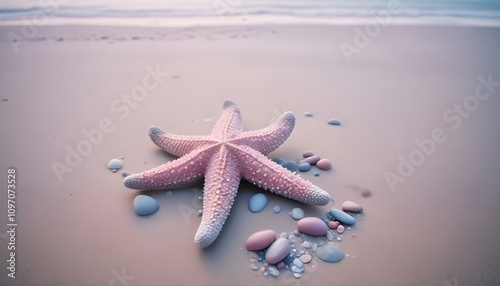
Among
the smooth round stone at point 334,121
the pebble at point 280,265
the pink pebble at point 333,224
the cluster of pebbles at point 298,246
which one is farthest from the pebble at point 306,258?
the smooth round stone at point 334,121

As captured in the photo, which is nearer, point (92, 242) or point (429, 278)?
point (429, 278)

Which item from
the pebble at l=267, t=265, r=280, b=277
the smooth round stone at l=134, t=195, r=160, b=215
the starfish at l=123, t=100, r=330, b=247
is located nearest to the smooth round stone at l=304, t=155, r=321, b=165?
the starfish at l=123, t=100, r=330, b=247

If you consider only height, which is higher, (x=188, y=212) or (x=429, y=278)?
(x=429, y=278)

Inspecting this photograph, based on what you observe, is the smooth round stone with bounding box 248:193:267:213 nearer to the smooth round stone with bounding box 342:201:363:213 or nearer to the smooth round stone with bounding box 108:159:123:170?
the smooth round stone with bounding box 342:201:363:213

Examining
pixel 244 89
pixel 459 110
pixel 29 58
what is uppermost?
pixel 459 110

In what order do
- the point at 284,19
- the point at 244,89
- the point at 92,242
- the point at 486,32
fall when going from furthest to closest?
the point at 284,19 < the point at 486,32 < the point at 244,89 < the point at 92,242

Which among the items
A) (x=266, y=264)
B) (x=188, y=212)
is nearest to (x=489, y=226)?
(x=266, y=264)

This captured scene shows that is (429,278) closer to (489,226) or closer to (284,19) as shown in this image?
(489,226)
